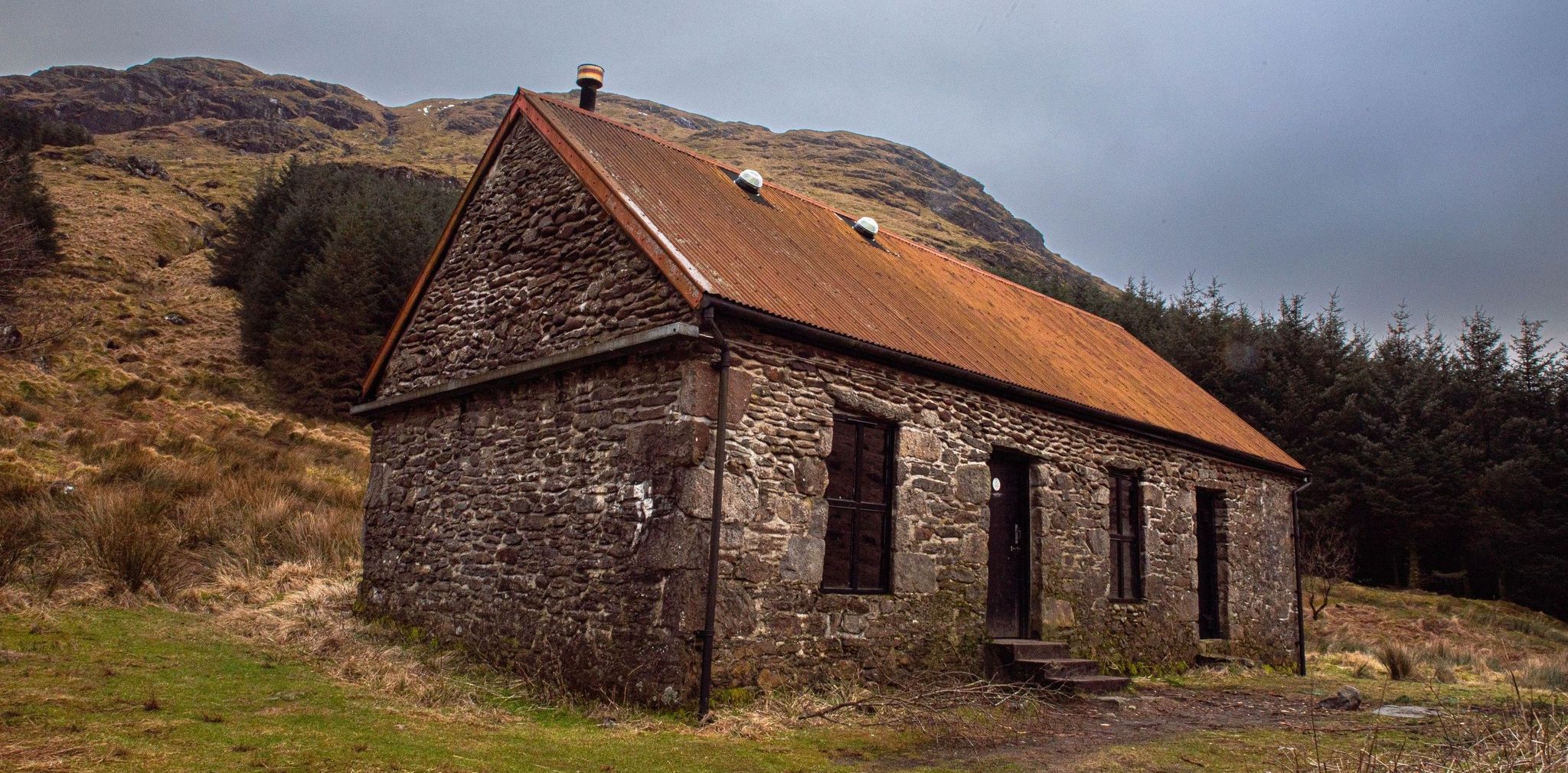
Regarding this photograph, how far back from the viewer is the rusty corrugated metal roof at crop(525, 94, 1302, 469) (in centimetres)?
923

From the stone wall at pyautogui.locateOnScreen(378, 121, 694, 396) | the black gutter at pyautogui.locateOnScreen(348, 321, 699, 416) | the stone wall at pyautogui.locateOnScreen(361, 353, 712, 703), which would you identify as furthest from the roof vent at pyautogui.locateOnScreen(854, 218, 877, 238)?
the stone wall at pyautogui.locateOnScreen(361, 353, 712, 703)

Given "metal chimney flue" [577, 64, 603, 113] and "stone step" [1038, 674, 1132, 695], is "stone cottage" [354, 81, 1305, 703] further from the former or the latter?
"metal chimney flue" [577, 64, 603, 113]

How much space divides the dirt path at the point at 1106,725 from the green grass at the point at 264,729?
567 mm

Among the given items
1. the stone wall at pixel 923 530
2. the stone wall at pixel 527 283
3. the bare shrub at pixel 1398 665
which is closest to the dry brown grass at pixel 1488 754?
the stone wall at pixel 923 530

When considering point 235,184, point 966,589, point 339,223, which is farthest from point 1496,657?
point 235,184

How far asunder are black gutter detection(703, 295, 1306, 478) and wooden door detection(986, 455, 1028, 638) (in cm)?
86

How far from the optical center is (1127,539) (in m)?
12.6

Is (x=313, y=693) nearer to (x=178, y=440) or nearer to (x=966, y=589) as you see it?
(x=966, y=589)

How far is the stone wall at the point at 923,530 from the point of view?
811 centimetres

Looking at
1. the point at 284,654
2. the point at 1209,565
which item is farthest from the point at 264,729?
the point at 1209,565

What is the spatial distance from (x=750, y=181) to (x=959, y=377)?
4194mm

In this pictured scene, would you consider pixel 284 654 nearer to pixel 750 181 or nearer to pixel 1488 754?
pixel 750 181

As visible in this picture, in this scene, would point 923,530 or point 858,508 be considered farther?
point 923,530

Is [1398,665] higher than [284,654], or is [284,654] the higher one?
[284,654]
